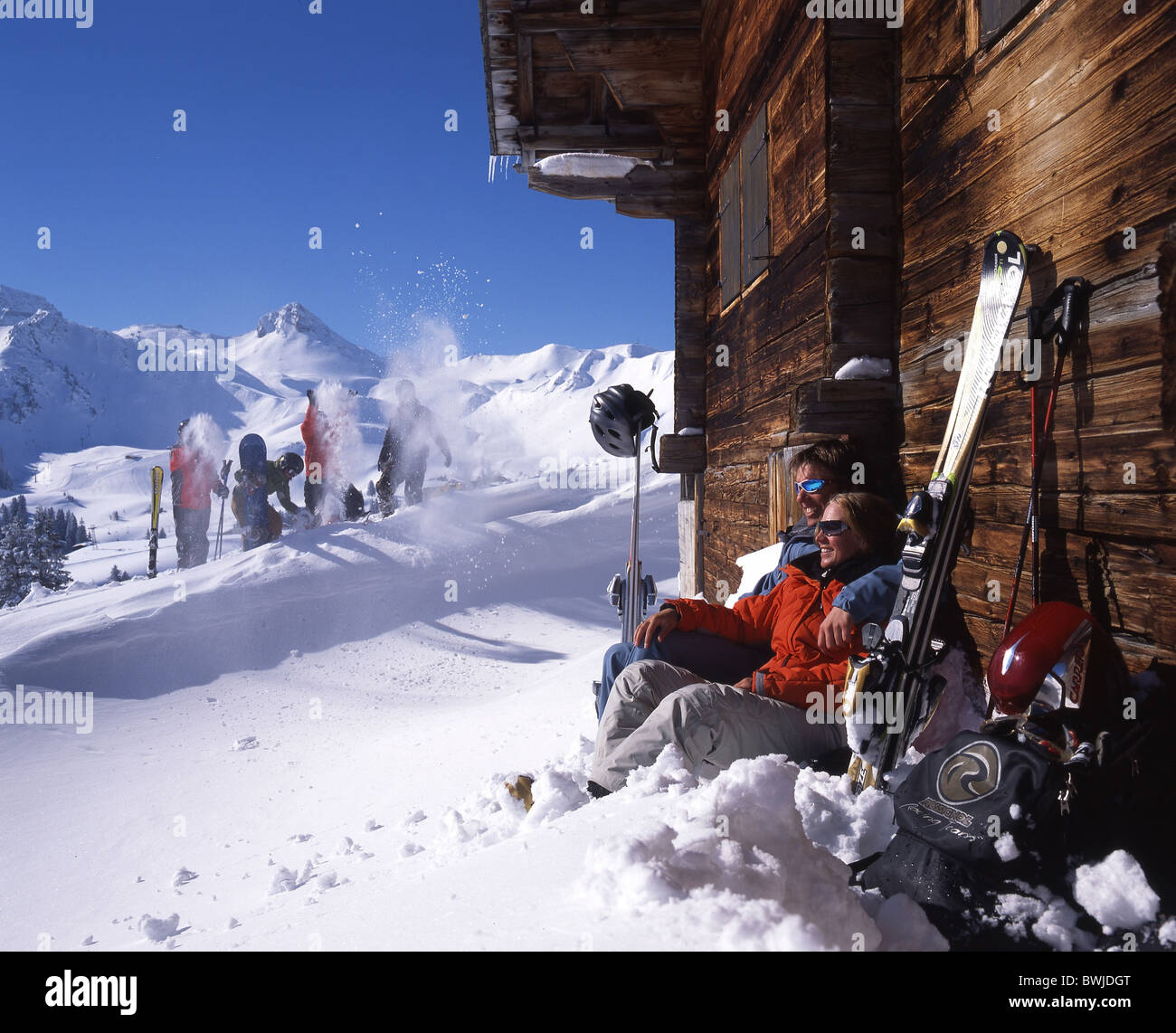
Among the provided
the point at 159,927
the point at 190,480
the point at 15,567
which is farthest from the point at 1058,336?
the point at 15,567

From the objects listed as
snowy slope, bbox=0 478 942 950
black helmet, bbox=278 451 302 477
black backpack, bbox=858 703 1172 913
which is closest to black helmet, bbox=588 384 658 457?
snowy slope, bbox=0 478 942 950

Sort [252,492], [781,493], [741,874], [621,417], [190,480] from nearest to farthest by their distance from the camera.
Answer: [741,874] < [781,493] < [621,417] < [252,492] < [190,480]

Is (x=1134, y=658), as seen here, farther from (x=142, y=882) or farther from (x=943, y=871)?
(x=142, y=882)

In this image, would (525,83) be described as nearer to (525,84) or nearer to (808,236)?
(525,84)

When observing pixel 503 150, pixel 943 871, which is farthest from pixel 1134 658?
pixel 503 150

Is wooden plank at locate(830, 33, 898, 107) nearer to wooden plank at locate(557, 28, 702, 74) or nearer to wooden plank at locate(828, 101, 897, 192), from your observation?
wooden plank at locate(828, 101, 897, 192)

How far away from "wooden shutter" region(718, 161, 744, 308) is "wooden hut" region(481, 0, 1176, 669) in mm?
36

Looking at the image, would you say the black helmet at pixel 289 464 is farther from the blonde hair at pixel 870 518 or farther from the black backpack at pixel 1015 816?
the black backpack at pixel 1015 816

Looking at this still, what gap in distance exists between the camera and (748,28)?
4.83 metres

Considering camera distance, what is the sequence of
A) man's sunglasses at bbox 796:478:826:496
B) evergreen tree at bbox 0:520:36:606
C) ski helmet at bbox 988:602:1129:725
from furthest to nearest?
evergreen tree at bbox 0:520:36:606
man's sunglasses at bbox 796:478:826:496
ski helmet at bbox 988:602:1129:725

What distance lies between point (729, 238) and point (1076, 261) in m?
4.10

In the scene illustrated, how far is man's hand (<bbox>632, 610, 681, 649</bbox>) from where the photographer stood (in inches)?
117

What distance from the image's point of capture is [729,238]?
233 inches
